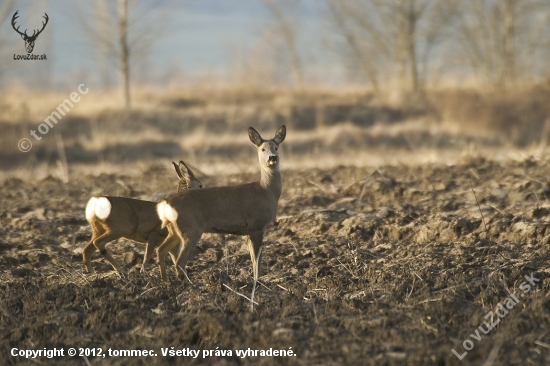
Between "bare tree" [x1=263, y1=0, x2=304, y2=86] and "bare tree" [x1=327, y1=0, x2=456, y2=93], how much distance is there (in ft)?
21.9

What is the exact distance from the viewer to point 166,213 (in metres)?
7.92

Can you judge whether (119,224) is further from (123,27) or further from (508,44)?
(508,44)

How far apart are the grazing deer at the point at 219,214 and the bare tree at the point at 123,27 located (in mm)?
21216

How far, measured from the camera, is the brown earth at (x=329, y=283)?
6.27 metres

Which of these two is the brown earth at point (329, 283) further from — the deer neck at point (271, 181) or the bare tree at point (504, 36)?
the bare tree at point (504, 36)

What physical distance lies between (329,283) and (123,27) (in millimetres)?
23037

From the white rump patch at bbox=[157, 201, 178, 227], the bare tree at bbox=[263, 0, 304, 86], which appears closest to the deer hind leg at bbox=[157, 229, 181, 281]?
the white rump patch at bbox=[157, 201, 178, 227]

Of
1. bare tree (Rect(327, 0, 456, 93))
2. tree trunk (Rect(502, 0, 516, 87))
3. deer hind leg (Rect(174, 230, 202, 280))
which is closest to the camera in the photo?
deer hind leg (Rect(174, 230, 202, 280))

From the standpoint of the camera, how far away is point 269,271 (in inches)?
333

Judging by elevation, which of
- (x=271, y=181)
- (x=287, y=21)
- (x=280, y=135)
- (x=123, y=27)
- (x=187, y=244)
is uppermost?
(x=287, y=21)

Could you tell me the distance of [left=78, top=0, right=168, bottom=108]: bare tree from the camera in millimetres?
28859

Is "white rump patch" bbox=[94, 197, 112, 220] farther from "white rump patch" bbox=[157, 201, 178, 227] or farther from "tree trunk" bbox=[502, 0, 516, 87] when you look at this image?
"tree trunk" bbox=[502, 0, 516, 87]

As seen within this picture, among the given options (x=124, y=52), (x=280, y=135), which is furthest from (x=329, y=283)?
(x=124, y=52)

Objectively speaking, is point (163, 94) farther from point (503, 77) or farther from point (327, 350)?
point (327, 350)
